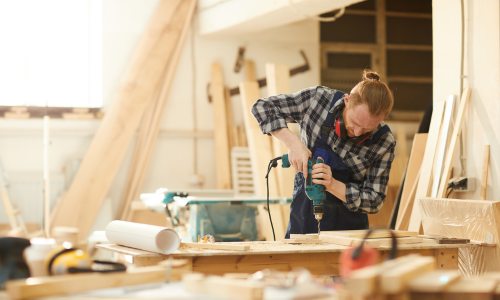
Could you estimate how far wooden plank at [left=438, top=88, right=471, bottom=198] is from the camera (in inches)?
118

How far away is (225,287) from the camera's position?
1.11m

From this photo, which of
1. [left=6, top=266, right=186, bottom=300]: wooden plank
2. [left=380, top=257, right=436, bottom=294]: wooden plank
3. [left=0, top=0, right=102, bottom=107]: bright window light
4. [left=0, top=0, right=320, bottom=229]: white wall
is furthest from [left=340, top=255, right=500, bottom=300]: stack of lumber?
[left=0, top=0, right=102, bottom=107]: bright window light

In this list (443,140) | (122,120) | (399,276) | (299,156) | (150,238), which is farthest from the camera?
(122,120)

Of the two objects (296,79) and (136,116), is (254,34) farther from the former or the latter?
(136,116)

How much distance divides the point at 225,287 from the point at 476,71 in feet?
8.50

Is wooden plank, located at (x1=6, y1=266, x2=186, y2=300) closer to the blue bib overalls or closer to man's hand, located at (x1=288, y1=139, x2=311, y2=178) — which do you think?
man's hand, located at (x1=288, y1=139, x2=311, y2=178)

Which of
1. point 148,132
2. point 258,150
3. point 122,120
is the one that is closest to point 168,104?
point 148,132

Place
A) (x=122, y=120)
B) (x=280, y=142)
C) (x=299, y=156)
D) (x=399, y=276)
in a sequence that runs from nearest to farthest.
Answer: (x=399, y=276) → (x=299, y=156) → (x=280, y=142) → (x=122, y=120)

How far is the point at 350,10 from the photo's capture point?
573 centimetres

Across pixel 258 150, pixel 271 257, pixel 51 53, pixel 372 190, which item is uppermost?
pixel 51 53

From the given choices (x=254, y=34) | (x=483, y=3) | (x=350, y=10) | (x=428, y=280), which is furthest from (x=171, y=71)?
(x=428, y=280)

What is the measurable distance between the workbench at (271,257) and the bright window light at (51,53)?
3.30 metres

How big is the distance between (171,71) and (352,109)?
10.3ft

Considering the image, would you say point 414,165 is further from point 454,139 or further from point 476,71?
point 476,71
